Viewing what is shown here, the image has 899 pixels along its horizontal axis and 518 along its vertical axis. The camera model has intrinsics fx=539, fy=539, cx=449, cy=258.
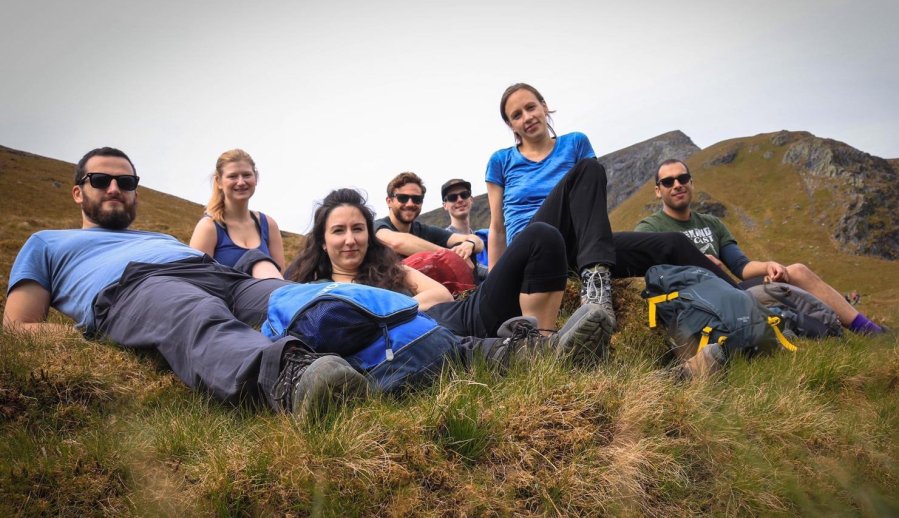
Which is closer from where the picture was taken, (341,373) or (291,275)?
(341,373)

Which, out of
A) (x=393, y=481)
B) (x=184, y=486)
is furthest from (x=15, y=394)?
(x=393, y=481)

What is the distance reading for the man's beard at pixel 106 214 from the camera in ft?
18.0

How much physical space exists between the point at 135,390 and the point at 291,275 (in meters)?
1.96

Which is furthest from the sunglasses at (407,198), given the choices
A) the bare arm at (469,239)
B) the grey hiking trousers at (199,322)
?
the grey hiking trousers at (199,322)

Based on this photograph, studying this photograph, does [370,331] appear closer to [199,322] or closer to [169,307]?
[199,322]

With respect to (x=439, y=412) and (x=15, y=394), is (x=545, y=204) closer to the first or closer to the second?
(x=439, y=412)

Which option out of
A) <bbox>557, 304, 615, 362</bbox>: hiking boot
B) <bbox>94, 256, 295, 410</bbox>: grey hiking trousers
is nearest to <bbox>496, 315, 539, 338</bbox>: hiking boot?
<bbox>557, 304, 615, 362</bbox>: hiking boot

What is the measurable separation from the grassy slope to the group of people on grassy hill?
286 mm

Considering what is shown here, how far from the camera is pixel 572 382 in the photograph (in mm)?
3094

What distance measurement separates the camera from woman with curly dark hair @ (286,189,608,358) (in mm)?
4359

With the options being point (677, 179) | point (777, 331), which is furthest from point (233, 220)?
point (777, 331)

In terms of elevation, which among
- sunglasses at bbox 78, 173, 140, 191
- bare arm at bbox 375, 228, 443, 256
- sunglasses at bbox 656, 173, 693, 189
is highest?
sunglasses at bbox 656, 173, 693, 189

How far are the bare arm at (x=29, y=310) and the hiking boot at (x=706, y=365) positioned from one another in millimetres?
4817

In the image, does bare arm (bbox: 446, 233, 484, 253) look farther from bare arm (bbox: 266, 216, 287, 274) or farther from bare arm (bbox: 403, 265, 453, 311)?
bare arm (bbox: 403, 265, 453, 311)
